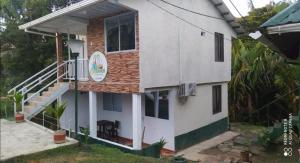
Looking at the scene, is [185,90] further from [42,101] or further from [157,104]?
[42,101]

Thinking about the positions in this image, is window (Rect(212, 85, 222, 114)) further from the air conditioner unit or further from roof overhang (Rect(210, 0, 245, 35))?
roof overhang (Rect(210, 0, 245, 35))

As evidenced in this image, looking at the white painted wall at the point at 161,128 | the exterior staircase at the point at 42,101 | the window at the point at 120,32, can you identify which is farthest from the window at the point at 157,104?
the exterior staircase at the point at 42,101

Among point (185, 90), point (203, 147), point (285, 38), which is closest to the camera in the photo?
point (285, 38)

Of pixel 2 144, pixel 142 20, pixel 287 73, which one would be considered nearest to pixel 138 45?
pixel 142 20

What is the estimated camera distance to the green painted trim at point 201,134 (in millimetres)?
11320

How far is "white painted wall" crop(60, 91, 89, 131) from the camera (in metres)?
14.3

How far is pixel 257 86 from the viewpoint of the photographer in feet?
53.3

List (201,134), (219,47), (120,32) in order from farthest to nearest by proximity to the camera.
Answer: (219,47) < (201,134) < (120,32)

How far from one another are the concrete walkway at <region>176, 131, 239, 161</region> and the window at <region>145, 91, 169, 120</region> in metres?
1.57

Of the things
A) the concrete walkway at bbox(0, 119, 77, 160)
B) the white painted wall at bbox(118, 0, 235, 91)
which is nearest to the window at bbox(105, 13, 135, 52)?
the white painted wall at bbox(118, 0, 235, 91)

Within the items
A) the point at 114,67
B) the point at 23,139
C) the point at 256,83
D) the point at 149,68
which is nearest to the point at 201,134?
the point at 149,68

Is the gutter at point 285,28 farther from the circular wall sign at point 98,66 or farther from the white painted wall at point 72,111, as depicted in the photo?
the white painted wall at point 72,111

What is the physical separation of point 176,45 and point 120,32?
2.22m

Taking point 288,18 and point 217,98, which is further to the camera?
point 217,98
